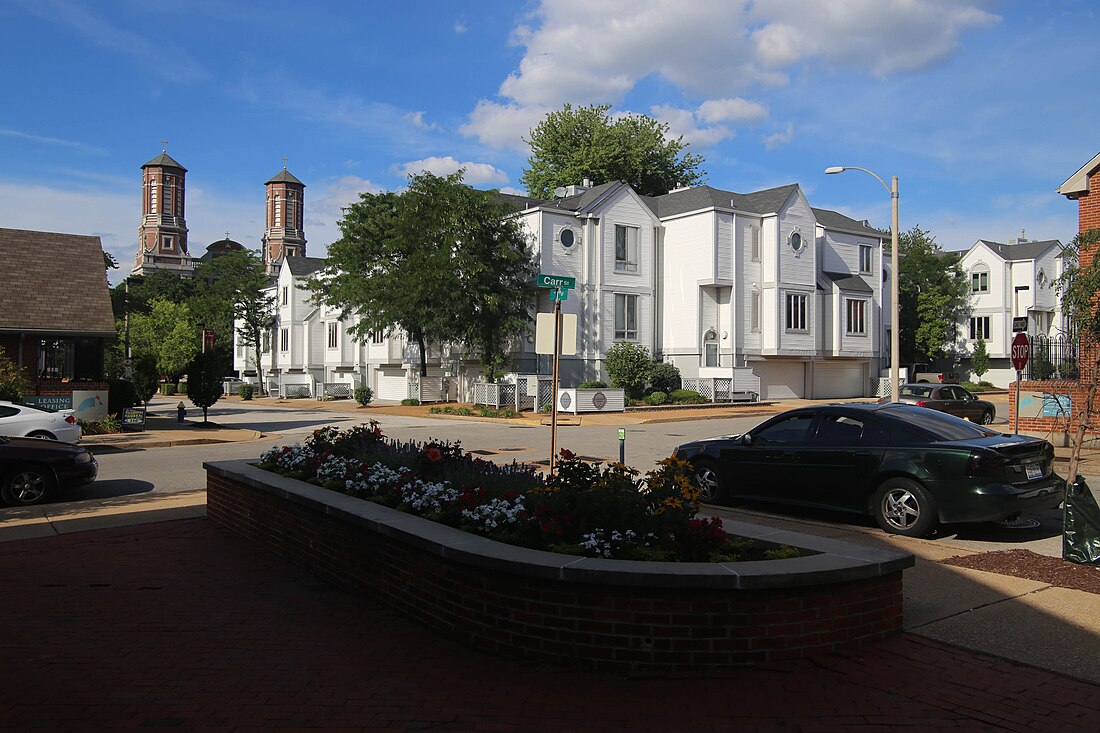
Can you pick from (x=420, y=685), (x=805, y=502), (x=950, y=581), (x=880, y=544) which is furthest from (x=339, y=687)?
(x=805, y=502)

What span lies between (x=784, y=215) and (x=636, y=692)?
41163 millimetres

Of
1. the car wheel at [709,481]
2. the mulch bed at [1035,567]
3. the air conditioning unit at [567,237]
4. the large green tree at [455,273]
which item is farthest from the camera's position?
the air conditioning unit at [567,237]

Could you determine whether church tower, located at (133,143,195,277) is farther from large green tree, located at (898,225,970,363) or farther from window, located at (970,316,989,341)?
window, located at (970,316,989,341)

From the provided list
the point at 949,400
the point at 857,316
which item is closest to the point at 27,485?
the point at 949,400

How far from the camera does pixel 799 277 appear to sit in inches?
1709

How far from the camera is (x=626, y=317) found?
4172cm

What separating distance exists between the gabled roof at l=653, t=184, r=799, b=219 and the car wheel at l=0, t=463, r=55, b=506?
33.6 m

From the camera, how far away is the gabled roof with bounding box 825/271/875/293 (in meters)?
45.6

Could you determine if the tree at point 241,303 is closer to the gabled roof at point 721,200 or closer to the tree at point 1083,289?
the gabled roof at point 721,200

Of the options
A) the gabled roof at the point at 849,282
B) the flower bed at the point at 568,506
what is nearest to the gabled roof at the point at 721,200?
the gabled roof at the point at 849,282

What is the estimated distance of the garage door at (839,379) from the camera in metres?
46.8

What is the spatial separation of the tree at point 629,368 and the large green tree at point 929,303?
2799cm

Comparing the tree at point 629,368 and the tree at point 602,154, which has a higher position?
the tree at point 602,154

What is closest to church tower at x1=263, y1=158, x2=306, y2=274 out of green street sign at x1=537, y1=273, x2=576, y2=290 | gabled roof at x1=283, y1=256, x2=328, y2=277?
gabled roof at x1=283, y1=256, x2=328, y2=277
